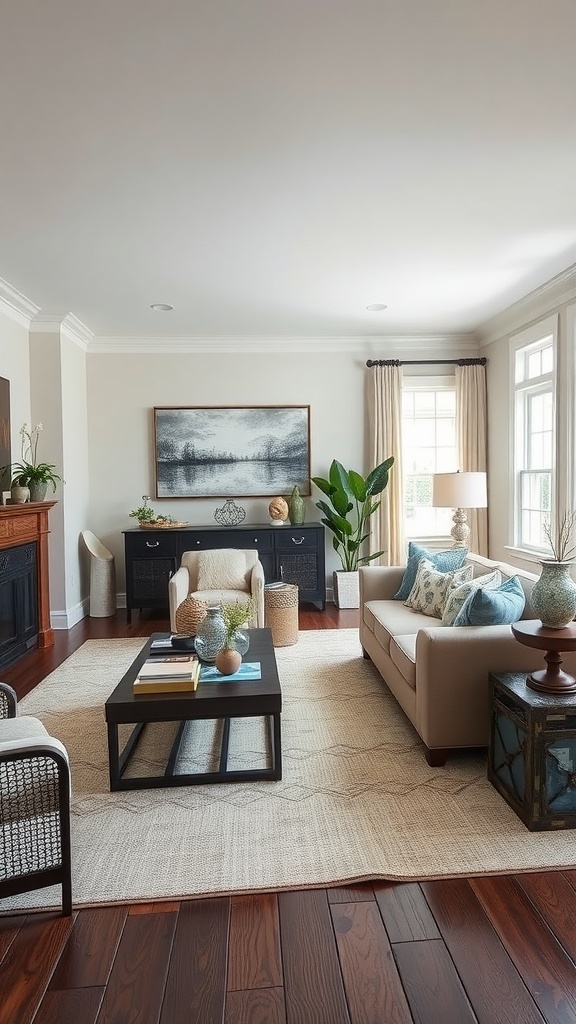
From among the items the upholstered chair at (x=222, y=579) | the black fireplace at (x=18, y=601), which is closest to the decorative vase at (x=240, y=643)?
the upholstered chair at (x=222, y=579)

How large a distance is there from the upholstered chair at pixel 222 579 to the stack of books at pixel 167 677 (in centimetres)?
171

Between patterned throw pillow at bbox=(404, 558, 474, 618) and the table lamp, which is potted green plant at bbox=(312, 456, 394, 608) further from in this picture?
patterned throw pillow at bbox=(404, 558, 474, 618)

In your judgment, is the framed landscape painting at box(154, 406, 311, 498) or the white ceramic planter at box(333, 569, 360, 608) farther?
the framed landscape painting at box(154, 406, 311, 498)

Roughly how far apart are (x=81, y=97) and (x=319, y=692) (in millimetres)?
3178

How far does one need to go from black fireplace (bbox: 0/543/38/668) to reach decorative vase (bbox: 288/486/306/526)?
8.16ft

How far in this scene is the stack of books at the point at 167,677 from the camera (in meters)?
2.62

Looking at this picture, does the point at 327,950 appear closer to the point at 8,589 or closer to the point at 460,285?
the point at 8,589

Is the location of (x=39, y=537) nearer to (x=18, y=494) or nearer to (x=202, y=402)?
(x=18, y=494)

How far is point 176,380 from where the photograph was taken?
21.2ft

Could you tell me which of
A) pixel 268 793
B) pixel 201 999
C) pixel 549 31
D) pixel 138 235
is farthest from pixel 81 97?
pixel 201 999

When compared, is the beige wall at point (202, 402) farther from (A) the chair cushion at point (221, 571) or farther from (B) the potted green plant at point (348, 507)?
(A) the chair cushion at point (221, 571)

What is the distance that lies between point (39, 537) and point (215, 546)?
1.61 m

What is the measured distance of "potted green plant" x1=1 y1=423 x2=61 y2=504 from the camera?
193 inches

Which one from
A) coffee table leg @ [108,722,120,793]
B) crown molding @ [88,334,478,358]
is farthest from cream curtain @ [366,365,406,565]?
coffee table leg @ [108,722,120,793]
